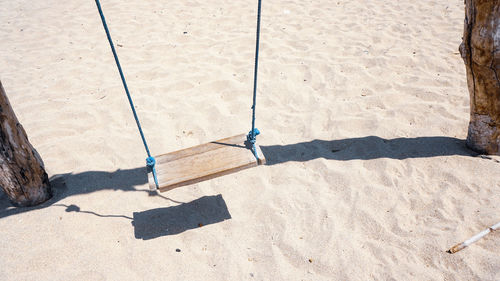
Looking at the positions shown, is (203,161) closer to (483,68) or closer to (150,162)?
(150,162)

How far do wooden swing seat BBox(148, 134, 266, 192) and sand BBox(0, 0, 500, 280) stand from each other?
44cm

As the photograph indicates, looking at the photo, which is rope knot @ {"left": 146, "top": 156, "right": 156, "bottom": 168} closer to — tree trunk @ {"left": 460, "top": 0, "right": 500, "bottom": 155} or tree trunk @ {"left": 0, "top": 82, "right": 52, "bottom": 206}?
tree trunk @ {"left": 0, "top": 82, "right": 52, "bottom": 206}

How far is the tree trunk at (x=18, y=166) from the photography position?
1978 mm

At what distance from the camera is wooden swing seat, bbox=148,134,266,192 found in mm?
1860

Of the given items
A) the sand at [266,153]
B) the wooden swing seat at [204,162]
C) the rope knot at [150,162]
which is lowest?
the sand at [266,153]

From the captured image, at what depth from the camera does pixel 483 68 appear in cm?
208

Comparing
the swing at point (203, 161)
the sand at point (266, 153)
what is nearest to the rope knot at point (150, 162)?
the swing at point (203, 161)

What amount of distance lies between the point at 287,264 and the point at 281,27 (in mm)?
3675

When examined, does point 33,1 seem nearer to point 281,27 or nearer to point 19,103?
point 19,103

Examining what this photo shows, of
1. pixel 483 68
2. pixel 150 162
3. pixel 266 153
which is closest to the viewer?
pixel 150 162

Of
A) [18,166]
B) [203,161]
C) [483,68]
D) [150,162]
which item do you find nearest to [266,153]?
[203,161]

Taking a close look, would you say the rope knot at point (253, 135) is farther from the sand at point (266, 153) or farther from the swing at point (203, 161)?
the sand at point (266, 153)

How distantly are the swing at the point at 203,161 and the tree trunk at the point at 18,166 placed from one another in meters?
0.80

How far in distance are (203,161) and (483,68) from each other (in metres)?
1.89
